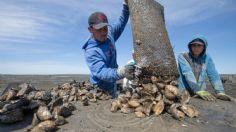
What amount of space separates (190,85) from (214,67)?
107 centimetres

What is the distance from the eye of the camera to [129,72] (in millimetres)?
6008

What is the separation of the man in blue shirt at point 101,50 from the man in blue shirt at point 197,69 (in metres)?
1.72

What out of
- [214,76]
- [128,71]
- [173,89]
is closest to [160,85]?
[173,89]

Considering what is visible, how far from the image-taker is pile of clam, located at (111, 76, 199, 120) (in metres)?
5.55

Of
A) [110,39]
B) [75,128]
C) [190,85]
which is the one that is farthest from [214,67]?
[75,128]

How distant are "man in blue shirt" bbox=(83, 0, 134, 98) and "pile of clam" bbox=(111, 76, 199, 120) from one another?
760 mm

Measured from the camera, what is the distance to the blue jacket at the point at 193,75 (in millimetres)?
7582

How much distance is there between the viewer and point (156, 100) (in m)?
5.70

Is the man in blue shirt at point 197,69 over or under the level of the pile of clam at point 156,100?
over

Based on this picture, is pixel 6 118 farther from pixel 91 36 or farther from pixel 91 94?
pixel 91 36

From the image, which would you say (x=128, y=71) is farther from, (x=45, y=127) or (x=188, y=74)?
(x=188, y=74)

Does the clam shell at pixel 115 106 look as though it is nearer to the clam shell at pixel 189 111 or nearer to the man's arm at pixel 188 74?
the clam shell at pixel 189 111

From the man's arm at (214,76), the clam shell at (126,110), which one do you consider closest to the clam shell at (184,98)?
the clam shell at (126,110)

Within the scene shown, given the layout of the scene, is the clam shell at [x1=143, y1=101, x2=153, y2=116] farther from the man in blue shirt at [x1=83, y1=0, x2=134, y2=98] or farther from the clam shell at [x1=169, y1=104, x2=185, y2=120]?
the man in blue shirt at [x1=83, y1=0, x2=134, y2=98]
